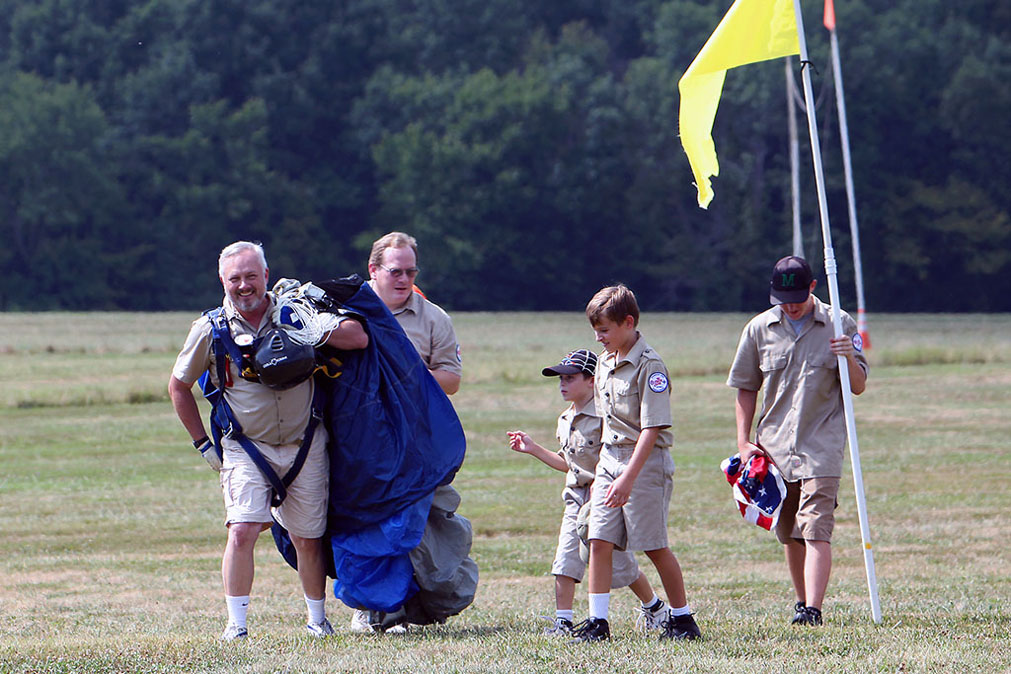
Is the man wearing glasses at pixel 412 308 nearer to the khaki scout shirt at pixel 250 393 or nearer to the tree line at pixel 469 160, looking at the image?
the khaki scout shirt at pixel 250 393

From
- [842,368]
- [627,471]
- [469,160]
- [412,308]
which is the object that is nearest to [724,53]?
[842,368]

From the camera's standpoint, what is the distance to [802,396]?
6.90 m

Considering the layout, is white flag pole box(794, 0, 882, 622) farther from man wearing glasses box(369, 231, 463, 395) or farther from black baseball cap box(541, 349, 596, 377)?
man wearing glasses box(369, 231, 463, 395)

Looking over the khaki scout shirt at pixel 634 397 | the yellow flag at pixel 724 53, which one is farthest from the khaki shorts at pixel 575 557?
the yellow flag at pixel 724 53

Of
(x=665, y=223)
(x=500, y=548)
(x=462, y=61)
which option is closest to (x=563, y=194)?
(x=665, y=223)

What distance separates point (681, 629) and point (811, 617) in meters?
0.74

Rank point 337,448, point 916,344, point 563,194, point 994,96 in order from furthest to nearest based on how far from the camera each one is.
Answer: point 563,194 → point 994,96 → point 916,344 → point 337,448

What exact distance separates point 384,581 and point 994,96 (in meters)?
58.5

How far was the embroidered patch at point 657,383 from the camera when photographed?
247 inches

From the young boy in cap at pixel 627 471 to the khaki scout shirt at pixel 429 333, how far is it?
3.26 ft

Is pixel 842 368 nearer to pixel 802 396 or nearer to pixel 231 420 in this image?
pixel 802 396

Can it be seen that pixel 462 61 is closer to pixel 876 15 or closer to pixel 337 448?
pixel 876 15

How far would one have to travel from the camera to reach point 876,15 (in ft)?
214

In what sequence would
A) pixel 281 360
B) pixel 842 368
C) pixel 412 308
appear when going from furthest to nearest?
pixel 412 308, pixel 842 368, pixel 281 360
